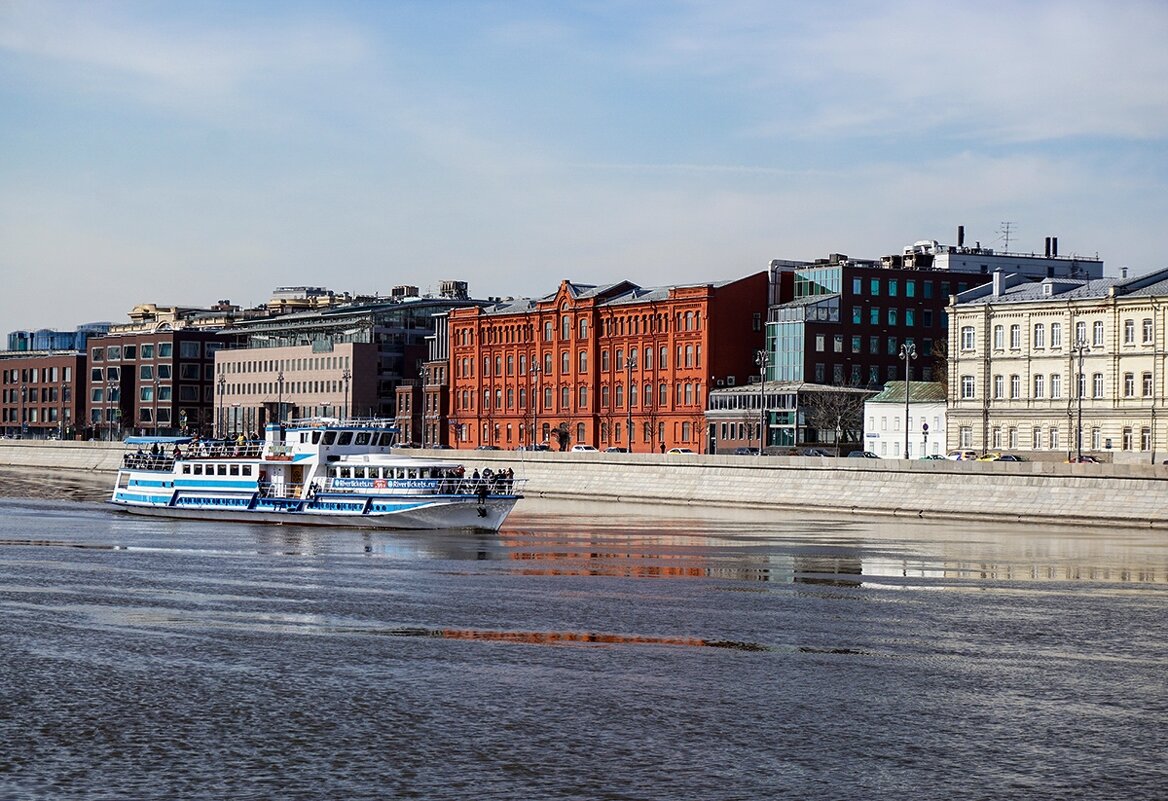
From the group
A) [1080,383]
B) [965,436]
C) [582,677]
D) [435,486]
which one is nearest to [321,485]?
[435,486]

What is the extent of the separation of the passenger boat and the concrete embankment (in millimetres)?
23931

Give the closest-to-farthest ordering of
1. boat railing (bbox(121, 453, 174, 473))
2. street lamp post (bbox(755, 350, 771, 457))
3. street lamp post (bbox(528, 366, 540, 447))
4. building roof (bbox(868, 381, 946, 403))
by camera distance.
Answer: boat railing (bbox(121, 453, 174, 473)) → building roof (bbox(868, 381, 946, 403)) → street lamp post (bbox(755, 350, 771, 457)) → street lamp post (bbox(528, 366, 540, 447))

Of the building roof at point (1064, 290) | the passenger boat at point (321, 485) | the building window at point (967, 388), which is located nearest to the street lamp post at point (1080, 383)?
the building roof at point (1064, 290)

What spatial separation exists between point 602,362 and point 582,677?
136162 mm

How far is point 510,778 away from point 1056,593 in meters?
31.9

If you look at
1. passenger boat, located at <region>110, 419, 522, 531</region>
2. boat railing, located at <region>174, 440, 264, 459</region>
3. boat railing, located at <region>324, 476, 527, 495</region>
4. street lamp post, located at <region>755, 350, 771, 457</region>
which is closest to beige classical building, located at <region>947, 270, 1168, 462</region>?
street lamp post, located at <region>755, 350, 771, 457</region>

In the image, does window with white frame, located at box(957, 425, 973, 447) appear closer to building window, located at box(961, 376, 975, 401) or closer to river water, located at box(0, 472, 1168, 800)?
building window, located at box(961, 376, 975, 401)

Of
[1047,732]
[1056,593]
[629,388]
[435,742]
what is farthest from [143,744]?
[629,388]

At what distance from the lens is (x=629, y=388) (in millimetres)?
161125

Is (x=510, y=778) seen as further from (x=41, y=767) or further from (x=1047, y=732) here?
(x=1047, y=732)

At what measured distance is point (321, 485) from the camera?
9250 centimetres

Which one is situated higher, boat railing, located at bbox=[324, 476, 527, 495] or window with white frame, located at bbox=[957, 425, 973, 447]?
window with white frame, located at bbox=[957, 425, 973, 447]

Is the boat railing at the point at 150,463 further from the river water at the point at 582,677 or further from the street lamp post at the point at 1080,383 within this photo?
the street lamp post at the point at 1080,383

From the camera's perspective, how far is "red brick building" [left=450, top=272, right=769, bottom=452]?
534 ft
